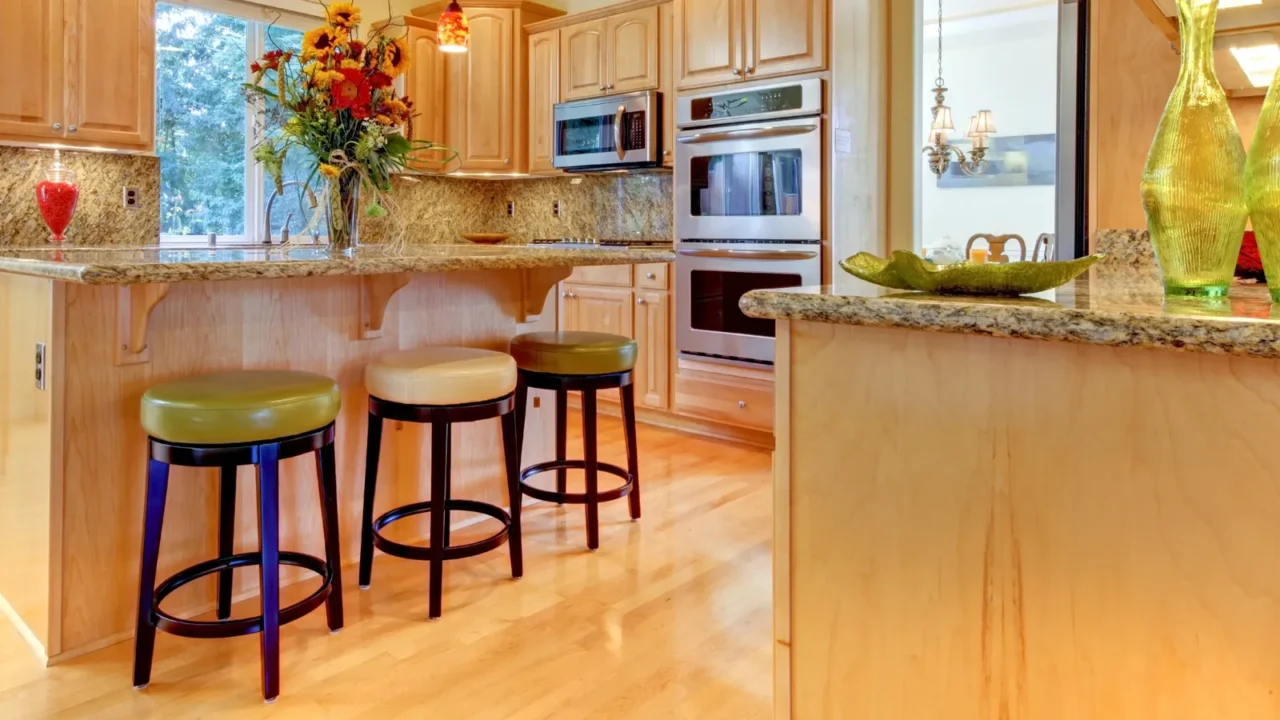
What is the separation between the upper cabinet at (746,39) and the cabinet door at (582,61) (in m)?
0.64

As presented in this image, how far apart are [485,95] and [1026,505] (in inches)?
187

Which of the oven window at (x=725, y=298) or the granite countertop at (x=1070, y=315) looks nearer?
the granite countertop at (x=1070, y=315)

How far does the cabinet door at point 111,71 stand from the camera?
147 inches

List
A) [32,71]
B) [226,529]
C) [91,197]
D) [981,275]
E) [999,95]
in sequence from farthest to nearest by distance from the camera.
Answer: [999,95] → [91,197] → [32,71] → [226,529] → [981,275]

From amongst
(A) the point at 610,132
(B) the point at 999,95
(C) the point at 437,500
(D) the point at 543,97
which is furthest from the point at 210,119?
(B) the point at 999,95

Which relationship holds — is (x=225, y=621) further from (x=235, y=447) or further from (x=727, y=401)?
(x=727, y=401)

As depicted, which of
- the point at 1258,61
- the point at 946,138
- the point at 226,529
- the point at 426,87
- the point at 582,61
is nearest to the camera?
the point at 1258,61

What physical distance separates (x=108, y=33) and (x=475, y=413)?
122 inches

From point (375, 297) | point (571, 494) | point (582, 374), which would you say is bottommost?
point (571, 494)

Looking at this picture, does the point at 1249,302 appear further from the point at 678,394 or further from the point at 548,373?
the point at 678,394

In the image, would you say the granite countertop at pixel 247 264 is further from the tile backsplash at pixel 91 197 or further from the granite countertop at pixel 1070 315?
the tile backsplash at pixel 91 197

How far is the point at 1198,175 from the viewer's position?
0.86 meters

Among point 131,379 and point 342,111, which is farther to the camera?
point 342,111

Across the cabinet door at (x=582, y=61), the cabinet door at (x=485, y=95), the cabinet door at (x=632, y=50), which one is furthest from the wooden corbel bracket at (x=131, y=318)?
the cabinet door at (x=485, y=95)
